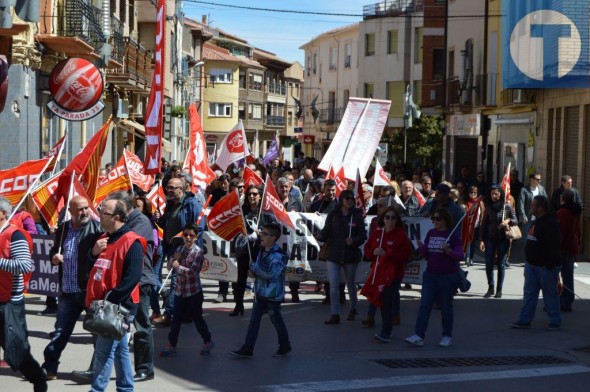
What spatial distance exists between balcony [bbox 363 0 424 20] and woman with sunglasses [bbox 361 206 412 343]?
168 ft

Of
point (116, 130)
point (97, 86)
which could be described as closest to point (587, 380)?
point (97, 86)

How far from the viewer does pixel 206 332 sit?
11297 mm

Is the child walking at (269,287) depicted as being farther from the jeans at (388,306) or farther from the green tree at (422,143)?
the green tree at (422,143)

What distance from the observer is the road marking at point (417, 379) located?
32.0ft

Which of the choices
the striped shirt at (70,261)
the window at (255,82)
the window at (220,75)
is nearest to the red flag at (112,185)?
the striped shirt at (70,261)

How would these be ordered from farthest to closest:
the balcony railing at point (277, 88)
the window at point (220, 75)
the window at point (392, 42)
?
the balcony railing at point (277, 88), the window at point (220, 75), the window at point (392, 42)

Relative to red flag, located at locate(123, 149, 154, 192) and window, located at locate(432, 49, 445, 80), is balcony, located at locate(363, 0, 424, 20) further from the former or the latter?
red flag, located at locate(123, 149, 154, 192)

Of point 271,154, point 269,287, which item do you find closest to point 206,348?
point 269,287

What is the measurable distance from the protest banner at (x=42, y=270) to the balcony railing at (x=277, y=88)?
92.3 metres

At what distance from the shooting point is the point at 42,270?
44.7ft

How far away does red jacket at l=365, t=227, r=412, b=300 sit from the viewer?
502 inches

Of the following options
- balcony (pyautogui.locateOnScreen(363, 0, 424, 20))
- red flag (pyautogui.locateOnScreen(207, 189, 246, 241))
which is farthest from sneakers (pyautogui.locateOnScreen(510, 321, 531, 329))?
balcony (pyautogui.locateOnScreen(363, 0, 424, 20))

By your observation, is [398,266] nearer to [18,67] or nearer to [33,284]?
[33,284]

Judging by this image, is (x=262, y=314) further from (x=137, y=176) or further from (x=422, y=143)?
(x=422, y=143)
